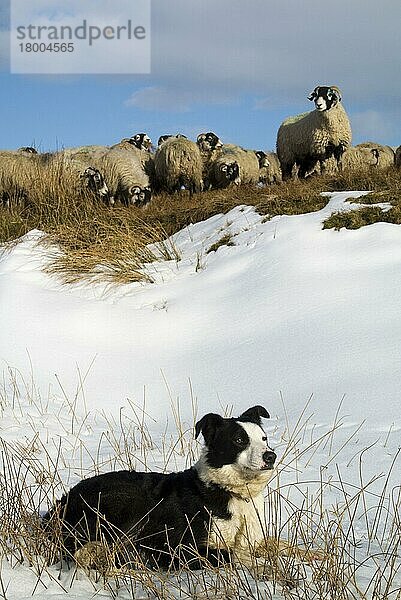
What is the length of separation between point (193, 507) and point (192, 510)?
1cm

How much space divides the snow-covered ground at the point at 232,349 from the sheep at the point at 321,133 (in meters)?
6.76

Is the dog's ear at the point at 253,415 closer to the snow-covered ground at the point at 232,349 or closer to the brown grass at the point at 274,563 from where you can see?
the brown grass at the point at 274,563

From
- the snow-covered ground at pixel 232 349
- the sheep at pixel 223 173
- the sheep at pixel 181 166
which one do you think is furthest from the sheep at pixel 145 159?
the snow-covered ground at pixel 232 349

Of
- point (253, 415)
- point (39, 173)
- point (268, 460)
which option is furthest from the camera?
point (39, 173)

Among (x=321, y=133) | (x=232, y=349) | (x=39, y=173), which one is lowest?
(x=232, y=349)

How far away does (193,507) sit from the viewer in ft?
11.1

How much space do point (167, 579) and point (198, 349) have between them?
4.76m

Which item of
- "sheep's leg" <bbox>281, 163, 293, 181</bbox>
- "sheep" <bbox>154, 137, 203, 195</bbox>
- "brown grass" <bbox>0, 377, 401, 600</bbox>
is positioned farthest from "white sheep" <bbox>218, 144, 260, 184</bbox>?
"brown grass" <bbox>0, 377, 401, 600</bbox>

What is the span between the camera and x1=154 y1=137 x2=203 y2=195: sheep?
1786cm

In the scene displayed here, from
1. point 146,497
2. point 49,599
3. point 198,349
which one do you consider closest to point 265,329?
point 198,349

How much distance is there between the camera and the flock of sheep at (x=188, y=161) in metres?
16.6

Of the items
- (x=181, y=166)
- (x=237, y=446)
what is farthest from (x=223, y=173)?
(x=237, y=446)

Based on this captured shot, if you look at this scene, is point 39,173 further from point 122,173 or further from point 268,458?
point 268,458

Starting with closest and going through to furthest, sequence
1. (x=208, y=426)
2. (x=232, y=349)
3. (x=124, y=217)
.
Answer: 1. (x=208, y=426)
2. (x=232, y=349)
3. (x=124, y=217)
